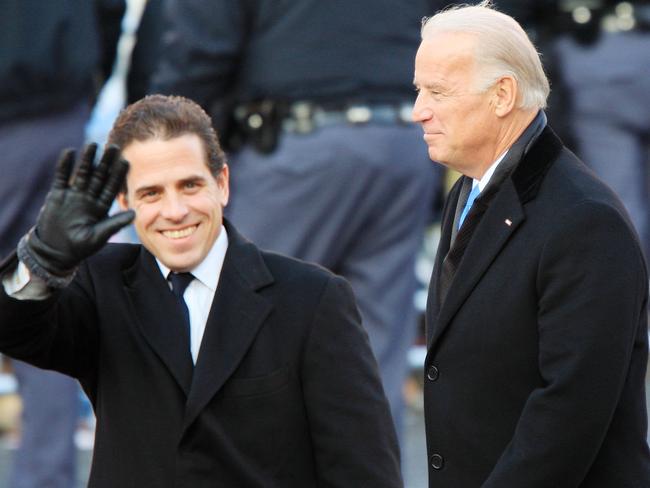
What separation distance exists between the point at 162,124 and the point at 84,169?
0.43 m

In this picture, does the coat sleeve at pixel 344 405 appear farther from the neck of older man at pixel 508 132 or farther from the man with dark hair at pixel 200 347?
the neck of older man at pixel 508 132

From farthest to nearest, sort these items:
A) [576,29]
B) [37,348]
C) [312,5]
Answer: [576,29] → [312,5] → [37,348]

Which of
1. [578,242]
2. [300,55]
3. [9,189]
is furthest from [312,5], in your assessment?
[578,242]

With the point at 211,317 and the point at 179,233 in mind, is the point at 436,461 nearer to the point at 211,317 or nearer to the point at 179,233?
the point at 211,317

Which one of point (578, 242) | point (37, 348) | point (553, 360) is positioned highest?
point (578, 242)

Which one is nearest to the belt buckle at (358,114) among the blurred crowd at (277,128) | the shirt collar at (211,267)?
the blurred crowd at (277,128)

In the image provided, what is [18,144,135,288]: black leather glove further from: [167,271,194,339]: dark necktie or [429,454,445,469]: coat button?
[429,454,445,469]: coat button

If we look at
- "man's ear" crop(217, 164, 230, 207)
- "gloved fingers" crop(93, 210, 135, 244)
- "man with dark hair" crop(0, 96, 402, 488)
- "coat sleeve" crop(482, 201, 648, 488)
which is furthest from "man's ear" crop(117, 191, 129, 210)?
"coat sleeve" crop(482, 201, 648, 488)

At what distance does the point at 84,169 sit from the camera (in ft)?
10.3

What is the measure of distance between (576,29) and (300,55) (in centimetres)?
145

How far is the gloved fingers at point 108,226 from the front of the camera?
3129mm

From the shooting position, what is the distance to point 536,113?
3213mm

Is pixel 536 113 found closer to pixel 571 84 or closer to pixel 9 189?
pixel 9 189

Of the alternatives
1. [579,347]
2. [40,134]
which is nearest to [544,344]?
→ [579,347]
